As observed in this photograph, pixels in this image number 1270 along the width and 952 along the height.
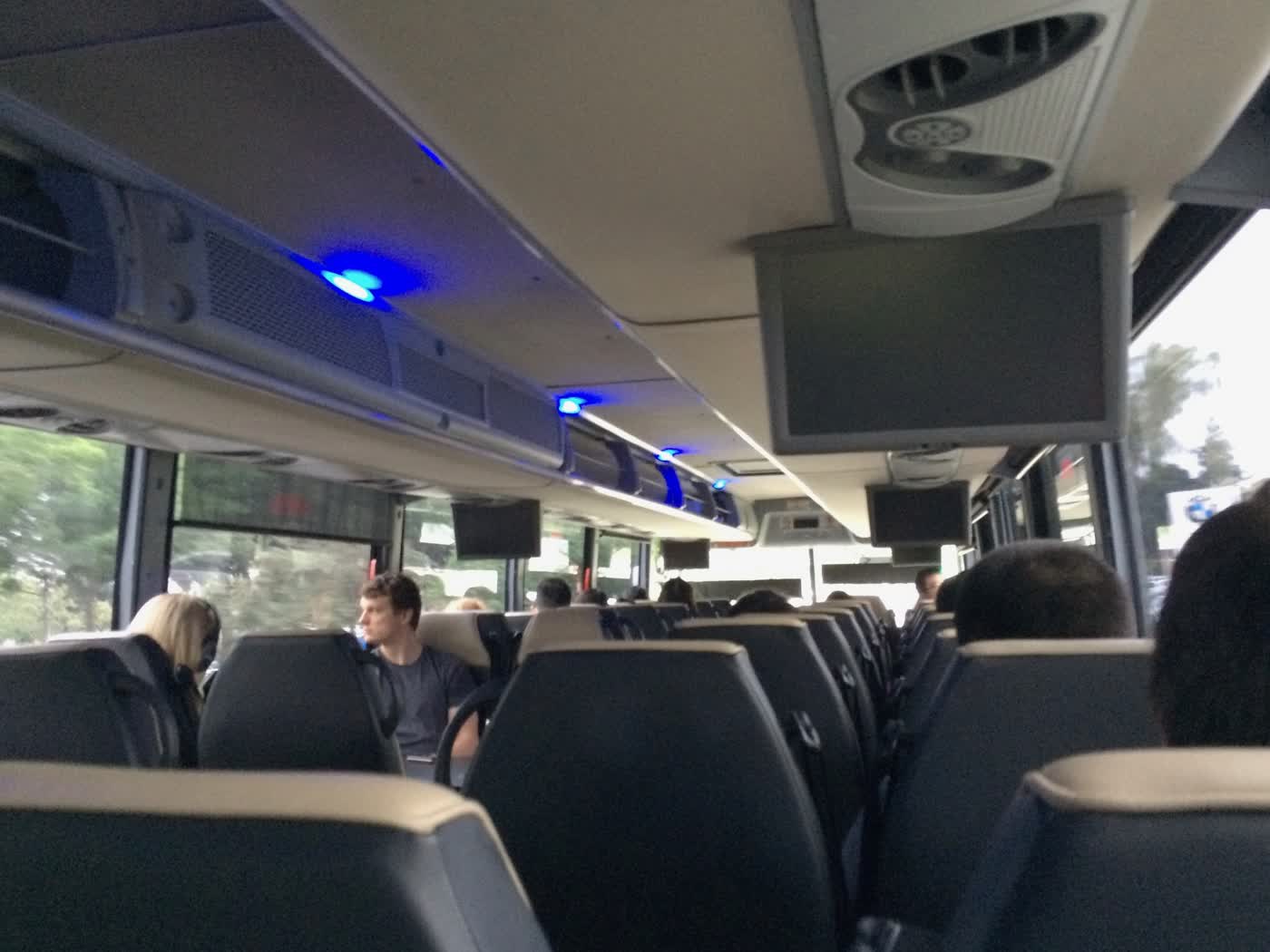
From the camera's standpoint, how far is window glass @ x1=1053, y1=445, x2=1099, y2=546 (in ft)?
17.9

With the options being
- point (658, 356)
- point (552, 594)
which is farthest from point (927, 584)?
point (658, 356)

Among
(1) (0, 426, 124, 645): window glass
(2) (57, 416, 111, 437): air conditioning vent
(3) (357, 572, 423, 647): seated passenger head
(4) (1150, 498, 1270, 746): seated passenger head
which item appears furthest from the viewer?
(3) (357, 572, 423, 647): seated passenger head

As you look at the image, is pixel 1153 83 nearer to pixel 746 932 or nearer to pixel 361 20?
pixel 361 20

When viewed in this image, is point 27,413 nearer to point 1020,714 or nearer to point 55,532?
point 55,532

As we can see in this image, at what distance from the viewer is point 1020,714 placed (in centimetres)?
181

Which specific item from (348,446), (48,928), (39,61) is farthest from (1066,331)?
(348,446)

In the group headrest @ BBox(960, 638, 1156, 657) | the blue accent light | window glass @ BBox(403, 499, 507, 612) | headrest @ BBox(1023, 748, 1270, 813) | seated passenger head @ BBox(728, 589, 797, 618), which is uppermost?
the blue accent light

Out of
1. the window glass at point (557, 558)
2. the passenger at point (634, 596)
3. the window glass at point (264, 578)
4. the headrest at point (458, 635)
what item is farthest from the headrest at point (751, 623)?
the passenger at point (634, 596)

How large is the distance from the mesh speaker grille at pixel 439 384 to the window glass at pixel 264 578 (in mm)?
1409

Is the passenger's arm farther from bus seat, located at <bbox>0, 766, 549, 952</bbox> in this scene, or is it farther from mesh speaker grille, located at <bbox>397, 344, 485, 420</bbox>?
bus seat, located at <bbox>0, 766, 549, 952</bbox>

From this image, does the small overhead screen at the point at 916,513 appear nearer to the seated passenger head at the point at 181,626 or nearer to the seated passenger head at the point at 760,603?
the seated passenger head at the point at 760,603

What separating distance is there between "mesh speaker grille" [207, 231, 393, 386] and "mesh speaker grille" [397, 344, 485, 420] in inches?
7.3

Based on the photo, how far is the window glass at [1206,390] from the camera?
3.11 metres

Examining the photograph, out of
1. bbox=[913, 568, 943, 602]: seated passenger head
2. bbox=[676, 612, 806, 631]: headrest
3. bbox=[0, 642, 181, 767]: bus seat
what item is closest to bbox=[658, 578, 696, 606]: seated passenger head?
bbox=[913, 568, 943, 602]: seated passenger head
